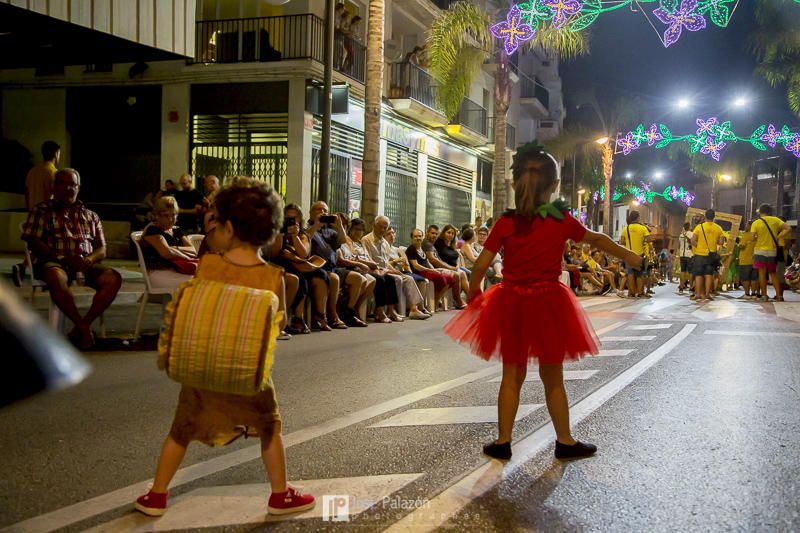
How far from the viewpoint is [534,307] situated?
14.7ft

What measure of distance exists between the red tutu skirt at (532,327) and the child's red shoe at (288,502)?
5.03 feet

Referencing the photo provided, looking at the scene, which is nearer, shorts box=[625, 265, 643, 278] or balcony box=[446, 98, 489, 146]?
shorts box=[625, 265, 643, 278]

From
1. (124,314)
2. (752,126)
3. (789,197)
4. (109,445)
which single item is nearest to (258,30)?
(124,314)

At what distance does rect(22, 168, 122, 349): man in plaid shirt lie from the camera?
8125 mm

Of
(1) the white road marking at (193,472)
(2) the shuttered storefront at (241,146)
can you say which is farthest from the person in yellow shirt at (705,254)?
(1) the white road marking at (193,472)

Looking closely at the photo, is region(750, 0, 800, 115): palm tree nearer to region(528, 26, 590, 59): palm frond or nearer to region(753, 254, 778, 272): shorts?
region(528, 26, 590, 59): palm frond

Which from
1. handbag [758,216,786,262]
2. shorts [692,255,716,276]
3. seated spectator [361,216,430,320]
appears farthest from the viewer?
shorts [692,255,716,276]

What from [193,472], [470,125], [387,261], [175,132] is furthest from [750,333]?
[470,125]

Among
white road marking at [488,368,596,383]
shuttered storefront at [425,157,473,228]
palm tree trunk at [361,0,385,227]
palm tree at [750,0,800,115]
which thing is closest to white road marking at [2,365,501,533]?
white road marking at [488,368,596,383]

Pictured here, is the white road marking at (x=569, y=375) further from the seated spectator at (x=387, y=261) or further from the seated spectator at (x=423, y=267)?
the seated spectator at (x=423, y=267)

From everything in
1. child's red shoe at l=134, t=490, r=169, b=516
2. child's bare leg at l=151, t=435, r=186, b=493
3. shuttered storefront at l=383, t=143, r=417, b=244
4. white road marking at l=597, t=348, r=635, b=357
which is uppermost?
shuttered storefront at l=383, t=143, r=417, b=244

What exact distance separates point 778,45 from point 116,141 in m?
28.3

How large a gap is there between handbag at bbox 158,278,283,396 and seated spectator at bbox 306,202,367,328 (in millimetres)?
7851

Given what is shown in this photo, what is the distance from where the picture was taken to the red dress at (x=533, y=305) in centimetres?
444
